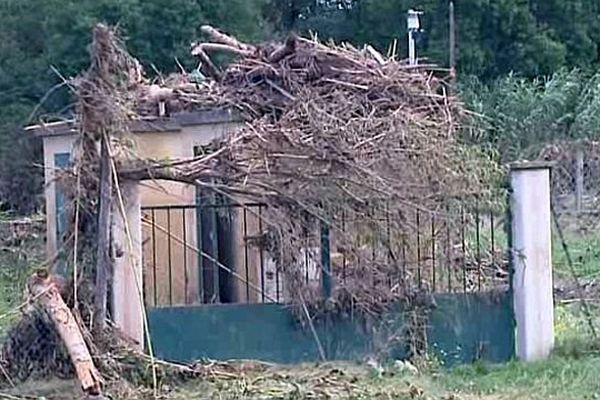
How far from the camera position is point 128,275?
11555 millimetres

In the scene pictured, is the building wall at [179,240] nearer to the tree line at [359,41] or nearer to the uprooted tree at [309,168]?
the uprooted tree at [309,168]

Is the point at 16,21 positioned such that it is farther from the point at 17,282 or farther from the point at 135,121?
the point at 135,121

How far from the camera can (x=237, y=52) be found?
12789 mm

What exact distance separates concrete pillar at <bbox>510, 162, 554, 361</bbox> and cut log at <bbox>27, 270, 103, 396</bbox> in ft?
12.0

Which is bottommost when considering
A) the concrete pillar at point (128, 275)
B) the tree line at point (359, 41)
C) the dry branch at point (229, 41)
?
the concrete pillar at point (128, 275)

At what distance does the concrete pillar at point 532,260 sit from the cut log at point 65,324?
12.0ft

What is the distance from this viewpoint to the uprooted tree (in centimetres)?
1121

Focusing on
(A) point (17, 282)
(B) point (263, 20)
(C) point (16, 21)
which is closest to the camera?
(A) point (17, 282)

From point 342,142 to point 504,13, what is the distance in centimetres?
2909

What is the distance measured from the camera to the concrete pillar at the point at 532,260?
11859mm

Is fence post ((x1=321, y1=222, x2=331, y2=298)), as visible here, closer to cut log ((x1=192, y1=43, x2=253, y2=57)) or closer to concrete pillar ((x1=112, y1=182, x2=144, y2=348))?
concrete pillar ((x1=112, y1=182, x2=144, y2=348))

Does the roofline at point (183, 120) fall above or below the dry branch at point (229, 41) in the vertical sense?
below

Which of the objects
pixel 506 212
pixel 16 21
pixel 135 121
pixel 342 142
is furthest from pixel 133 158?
pixel 16 21

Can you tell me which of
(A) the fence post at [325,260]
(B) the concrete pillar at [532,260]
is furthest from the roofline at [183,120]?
(B) the concrete pillar at [532,260]
